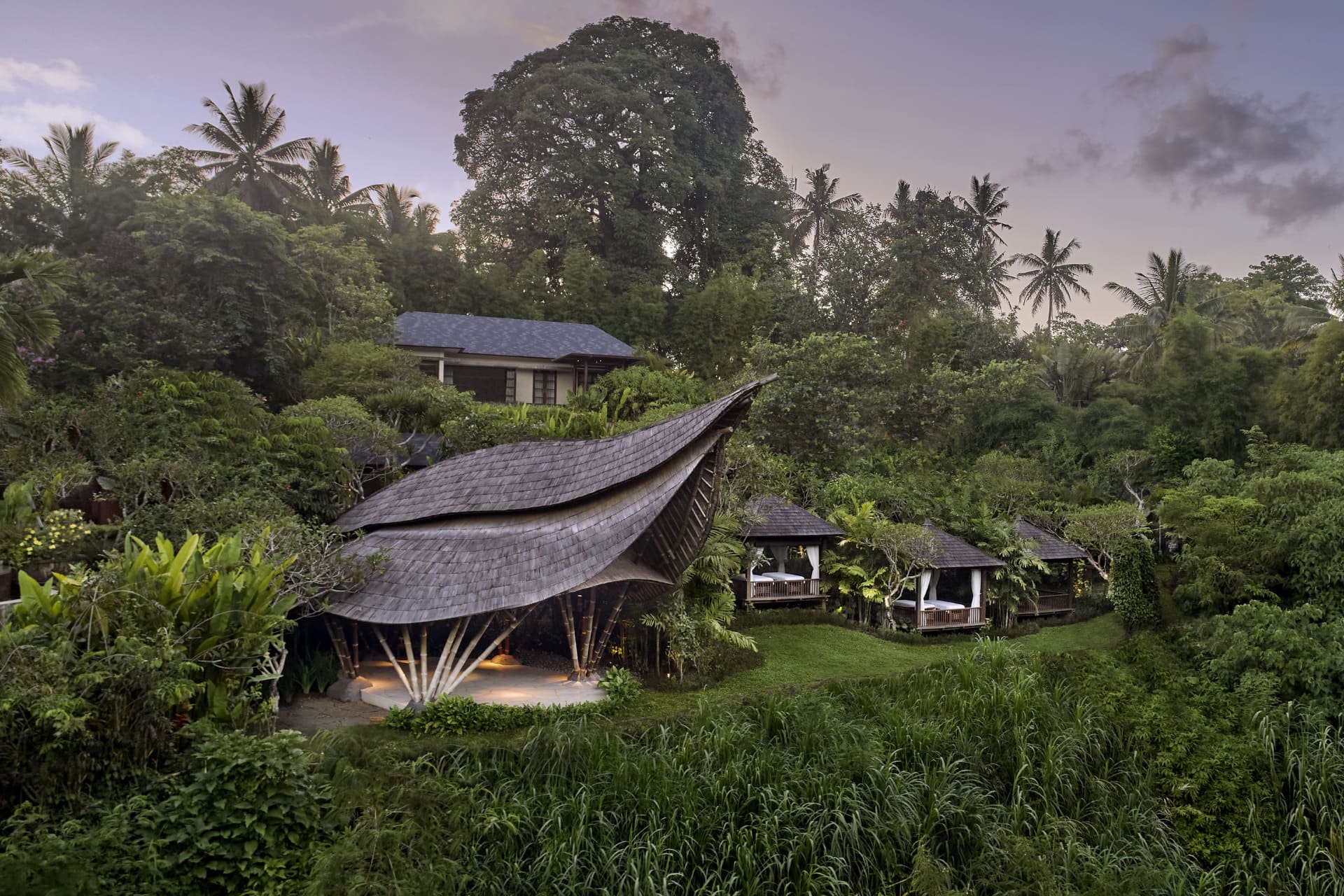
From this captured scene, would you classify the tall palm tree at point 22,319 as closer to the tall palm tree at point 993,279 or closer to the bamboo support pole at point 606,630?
the bamboo support pole at point 606,630

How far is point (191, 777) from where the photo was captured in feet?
23.1

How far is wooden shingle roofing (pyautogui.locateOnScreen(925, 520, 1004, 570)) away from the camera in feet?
62.0

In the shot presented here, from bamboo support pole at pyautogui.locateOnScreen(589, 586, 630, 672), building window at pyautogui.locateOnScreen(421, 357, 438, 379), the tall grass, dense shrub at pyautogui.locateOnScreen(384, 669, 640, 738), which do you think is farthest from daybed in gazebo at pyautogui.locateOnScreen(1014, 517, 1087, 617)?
building window at pyautogui.locateOnScreen(421, 357, 438, 379)

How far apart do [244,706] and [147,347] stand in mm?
15815

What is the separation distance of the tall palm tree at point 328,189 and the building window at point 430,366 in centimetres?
1085

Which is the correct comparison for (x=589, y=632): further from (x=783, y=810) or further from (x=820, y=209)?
(x=820, y=209)

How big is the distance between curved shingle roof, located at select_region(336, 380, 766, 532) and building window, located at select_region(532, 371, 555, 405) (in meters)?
17.2

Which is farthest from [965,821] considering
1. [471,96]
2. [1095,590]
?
[471,96]

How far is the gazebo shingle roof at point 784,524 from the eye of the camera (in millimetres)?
18812

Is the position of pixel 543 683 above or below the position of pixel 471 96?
below

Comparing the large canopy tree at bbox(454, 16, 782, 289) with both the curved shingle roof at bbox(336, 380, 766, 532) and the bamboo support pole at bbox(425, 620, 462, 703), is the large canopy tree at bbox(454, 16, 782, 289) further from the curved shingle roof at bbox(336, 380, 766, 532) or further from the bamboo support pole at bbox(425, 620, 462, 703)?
the bamboo support pole at bbox(425, 620, 462, 703)

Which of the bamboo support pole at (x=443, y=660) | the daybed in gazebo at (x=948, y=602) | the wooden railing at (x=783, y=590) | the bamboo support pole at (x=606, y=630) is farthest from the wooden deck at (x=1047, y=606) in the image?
the bamboo support pole at (x=443, y=660)

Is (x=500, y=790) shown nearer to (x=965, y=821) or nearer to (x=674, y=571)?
(x=674, y=571)

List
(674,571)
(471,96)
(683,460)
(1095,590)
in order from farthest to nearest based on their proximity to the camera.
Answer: (471,96), (1095,590), (674,571), (683,460)
